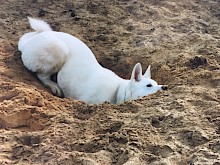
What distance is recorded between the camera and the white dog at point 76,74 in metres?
5.76

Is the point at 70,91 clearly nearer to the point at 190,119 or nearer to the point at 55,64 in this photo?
the point at 55,64

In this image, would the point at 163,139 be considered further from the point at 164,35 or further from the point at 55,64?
the point at 164,35

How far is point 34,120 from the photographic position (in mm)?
4312

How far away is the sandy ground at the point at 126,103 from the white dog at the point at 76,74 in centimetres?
21

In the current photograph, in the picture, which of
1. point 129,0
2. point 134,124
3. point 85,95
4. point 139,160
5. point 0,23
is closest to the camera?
point 139,160

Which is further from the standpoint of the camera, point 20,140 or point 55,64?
point 55,64

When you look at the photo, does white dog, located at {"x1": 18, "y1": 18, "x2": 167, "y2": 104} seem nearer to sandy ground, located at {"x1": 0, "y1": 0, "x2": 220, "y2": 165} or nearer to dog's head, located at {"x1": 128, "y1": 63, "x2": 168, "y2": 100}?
dog's head, located at {"x1": 128, "y1": 63, "x2": 168, "y2": 100}

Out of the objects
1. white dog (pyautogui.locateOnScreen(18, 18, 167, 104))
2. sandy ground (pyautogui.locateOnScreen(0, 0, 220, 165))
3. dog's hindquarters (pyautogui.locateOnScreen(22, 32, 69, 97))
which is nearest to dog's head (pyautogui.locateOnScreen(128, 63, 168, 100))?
white dog (pyautogui.locateOnScreen(18, 18, 167, 104))

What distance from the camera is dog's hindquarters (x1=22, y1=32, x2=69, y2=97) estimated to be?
581cm

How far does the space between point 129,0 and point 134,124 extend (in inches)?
181

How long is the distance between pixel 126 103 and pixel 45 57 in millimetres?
1545

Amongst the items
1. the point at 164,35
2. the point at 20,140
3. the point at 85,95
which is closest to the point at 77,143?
the point at 20,140

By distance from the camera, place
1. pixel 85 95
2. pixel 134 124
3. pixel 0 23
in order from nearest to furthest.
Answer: pixel 134 124 < pixel 85 95 < pixel 0 23

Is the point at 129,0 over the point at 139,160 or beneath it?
over
